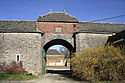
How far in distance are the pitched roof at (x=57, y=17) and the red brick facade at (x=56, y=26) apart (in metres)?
0.43

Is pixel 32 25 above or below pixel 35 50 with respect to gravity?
above

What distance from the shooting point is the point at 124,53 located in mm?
20094

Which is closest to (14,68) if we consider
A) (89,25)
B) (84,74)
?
(84,74)

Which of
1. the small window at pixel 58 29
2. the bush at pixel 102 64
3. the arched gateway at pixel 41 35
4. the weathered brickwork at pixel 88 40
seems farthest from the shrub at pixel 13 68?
the bush at pixel 102 64

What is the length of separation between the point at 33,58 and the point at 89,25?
9561 mm

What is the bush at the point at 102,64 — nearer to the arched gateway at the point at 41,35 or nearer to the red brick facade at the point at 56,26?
the arched gateway at the point at 41,35

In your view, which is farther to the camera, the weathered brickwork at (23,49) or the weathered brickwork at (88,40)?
the weathered brickwork at (88,40)

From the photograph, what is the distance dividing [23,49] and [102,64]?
11.3 meters

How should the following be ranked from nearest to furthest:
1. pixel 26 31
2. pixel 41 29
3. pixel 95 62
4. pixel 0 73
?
1. pixel 95 62
2. pixel 0 73
3. pixel 26 31
4. pixel 41 29

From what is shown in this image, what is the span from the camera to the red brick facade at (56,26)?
29.4 m

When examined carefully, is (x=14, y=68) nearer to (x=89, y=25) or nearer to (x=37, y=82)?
(x=37, y=82)

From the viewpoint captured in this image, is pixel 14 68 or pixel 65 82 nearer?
pixel 65 82

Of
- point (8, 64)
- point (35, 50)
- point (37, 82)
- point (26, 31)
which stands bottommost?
point (37, 82)

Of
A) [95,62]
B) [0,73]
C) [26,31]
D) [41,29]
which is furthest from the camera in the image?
[41,29]
